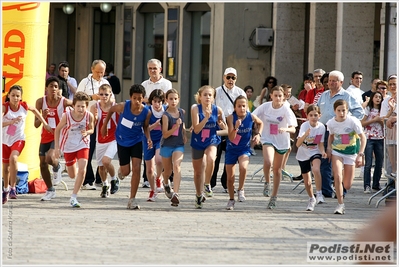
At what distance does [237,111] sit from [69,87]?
6.60m

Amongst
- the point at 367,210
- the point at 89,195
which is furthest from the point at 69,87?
the point at 367,210

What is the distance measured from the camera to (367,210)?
12578 mm

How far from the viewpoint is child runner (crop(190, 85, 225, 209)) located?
485 inches

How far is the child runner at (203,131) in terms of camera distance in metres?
12.3

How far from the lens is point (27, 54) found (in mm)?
13539

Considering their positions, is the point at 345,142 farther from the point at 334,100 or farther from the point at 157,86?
the point at 157,86

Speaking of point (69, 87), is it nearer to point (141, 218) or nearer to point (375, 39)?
point (141, 218)

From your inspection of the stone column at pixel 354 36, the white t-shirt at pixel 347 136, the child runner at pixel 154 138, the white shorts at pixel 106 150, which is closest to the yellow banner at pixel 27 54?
the white shorts at pixel 106 150

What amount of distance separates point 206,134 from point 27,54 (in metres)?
2.87

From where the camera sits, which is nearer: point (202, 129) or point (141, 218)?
point (141, 218)

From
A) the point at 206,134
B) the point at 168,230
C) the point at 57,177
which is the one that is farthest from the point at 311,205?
the point at 57,177

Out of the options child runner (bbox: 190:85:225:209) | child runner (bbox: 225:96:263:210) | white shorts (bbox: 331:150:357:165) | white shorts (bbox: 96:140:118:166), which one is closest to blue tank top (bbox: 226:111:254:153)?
child runner (bbox: 225:96:263:210)

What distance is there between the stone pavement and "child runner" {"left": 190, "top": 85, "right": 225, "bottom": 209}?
387 mm

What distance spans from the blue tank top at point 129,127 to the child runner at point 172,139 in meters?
0.32
